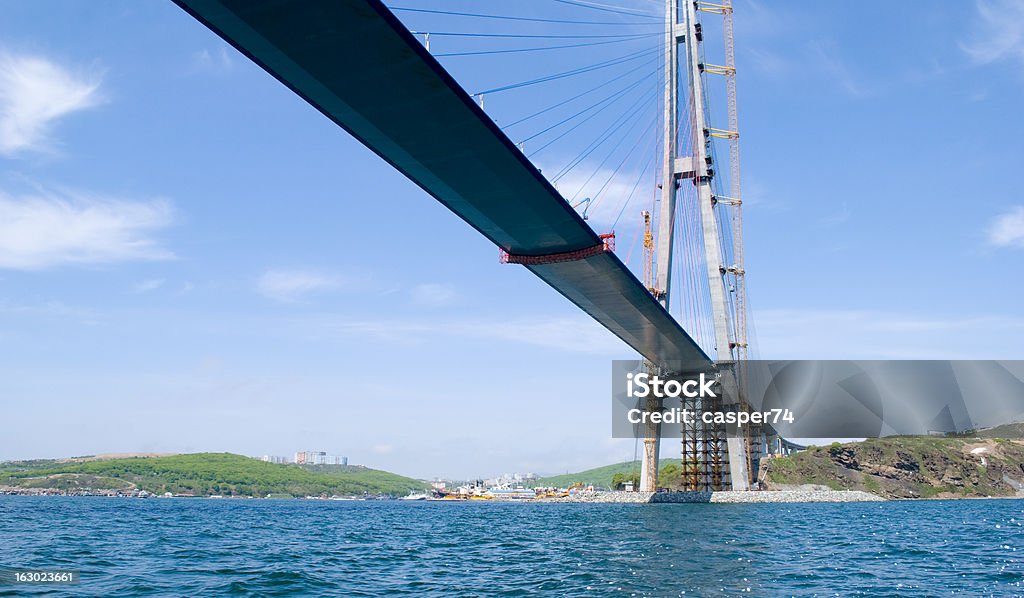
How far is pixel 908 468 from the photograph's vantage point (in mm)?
99438

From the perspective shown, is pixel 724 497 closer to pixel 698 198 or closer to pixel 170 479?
pixel 698 198

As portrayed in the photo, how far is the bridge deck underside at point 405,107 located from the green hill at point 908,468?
219 feet

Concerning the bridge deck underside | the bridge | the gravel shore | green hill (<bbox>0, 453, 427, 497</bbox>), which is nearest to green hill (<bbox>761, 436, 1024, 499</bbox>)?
the gravel shore

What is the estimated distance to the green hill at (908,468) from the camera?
93.9 meters

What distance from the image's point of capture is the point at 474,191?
1155 inches

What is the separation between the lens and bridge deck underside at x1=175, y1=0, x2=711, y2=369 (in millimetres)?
17938

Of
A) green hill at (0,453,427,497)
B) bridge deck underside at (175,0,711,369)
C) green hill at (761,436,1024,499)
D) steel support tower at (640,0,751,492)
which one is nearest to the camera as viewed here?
bridge deck underside at (175,0,711,369)

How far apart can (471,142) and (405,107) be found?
307 cm

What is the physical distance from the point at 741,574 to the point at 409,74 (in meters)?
14.8

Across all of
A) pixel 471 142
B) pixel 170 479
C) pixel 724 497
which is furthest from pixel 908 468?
pixel 170 479

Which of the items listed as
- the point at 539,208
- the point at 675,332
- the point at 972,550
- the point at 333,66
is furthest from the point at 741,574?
the point at 675,332

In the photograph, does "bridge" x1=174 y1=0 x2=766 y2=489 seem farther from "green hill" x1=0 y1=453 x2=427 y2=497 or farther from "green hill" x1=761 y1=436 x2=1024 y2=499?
"green hill" x1=0 y1=453 x2=427 y2=497

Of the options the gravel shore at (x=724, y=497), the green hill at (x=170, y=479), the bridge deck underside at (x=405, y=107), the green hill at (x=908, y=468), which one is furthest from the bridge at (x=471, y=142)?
the green hill at (x=170, y=479)

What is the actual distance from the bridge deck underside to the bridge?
4 cm
